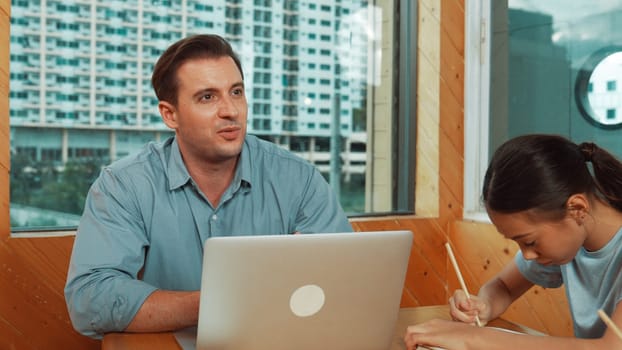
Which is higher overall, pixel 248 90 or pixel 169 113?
pixel 248 90

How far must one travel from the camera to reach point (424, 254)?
2.90 metres

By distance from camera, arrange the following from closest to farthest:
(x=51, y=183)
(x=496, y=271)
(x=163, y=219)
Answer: (x=163, y=219) < (x=51, y=183) < (x=496, y=271)

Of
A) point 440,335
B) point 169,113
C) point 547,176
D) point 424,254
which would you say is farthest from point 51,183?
point 547,176

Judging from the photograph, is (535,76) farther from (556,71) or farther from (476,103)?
(476,103)

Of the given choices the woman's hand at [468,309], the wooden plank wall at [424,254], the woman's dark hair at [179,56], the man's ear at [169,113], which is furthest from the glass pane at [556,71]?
the man's ear at [169,113]

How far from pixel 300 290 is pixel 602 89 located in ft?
Result: 5.47

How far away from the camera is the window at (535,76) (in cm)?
234

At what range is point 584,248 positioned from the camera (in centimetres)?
141

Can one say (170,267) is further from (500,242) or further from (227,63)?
(500,242)

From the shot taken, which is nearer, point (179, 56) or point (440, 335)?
point (440, 335)

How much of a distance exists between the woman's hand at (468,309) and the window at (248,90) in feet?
4.73

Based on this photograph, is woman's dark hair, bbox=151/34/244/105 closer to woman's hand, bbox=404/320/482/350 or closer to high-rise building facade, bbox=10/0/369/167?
high-rise building facade, bbox=10/0/369/167

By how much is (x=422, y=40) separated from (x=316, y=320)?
2079 mm

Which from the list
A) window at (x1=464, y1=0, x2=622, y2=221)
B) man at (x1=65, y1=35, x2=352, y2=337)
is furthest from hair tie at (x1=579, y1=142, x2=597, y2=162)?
window at (x1=464, y1=0, x2=622, y2=221)
